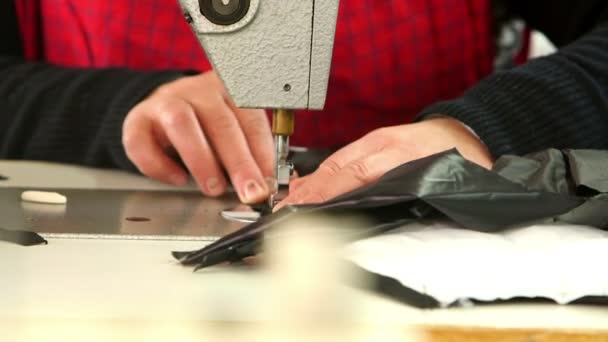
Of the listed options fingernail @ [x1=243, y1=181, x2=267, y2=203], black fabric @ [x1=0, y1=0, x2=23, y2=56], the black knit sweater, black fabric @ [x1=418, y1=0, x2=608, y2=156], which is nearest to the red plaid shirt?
black fabric @ [x1=0, y1=0, x2=23, y2=56]

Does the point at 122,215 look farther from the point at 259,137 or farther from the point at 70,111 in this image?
the point at 70,111

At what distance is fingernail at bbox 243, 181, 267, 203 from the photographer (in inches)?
42.1

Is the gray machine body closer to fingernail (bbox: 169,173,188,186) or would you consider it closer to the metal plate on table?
the metal plate on table

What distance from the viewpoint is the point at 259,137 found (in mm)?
1195

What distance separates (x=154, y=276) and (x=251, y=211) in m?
0.33

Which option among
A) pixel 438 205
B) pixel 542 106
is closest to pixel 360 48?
pixel 542 106

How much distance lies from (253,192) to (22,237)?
0.34 m

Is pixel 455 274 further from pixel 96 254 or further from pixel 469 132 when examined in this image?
pixel 469 132

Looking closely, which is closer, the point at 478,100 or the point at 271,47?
the point at 271,47

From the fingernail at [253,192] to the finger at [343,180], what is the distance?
17 cm

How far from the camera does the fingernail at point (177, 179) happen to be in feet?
4.01

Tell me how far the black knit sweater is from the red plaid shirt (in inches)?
5.5

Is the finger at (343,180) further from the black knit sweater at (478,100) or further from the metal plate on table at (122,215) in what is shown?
the black knit sweater at (478,100)

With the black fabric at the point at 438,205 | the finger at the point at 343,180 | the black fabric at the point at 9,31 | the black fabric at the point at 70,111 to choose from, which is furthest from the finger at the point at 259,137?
the black fabric at the point at 9,31
